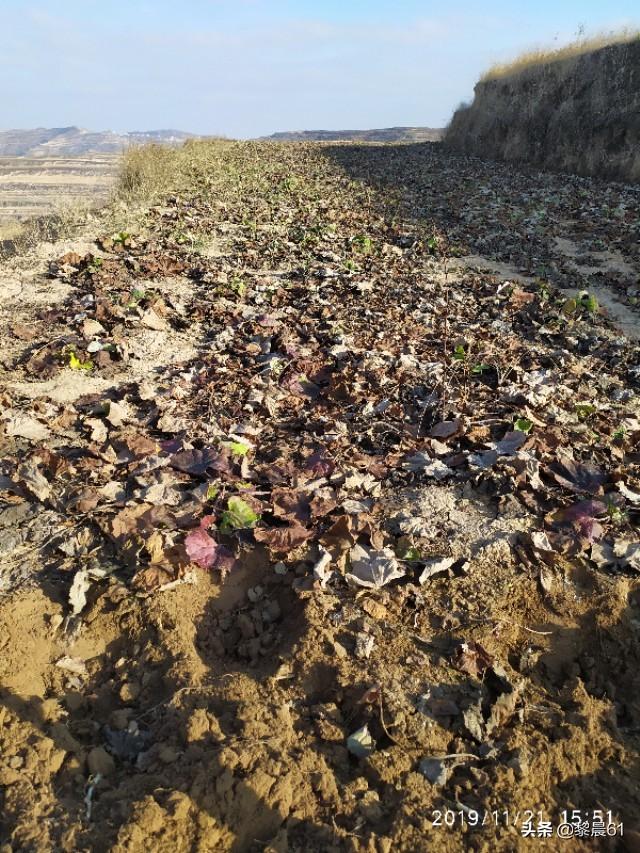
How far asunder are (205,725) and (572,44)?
22708 millimetres

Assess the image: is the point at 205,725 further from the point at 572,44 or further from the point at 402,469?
the point at 572,44

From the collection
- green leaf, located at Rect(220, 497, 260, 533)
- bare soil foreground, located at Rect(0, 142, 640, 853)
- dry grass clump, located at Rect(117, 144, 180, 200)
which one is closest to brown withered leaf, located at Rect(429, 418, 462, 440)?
bare soil foreground, located at Rect(0, 142, 640, 853)

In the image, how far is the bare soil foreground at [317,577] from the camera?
177cm

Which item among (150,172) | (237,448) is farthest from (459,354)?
(150,172)

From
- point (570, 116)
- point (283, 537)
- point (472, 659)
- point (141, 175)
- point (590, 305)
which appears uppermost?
point (570, 116)

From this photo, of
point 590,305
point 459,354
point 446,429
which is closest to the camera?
point 446,429

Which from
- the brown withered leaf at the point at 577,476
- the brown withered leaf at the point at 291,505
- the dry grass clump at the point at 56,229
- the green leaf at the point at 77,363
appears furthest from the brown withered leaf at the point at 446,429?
the dry grass clump at the point at 56,229

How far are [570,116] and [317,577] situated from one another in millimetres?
17956

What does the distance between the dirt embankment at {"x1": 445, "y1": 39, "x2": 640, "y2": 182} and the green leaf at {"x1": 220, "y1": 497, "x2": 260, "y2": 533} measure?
1325 cm

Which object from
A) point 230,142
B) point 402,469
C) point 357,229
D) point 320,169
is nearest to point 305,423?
point 402,469

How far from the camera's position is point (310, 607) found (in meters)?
2.42

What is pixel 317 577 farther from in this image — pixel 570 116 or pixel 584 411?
pixel 570 116

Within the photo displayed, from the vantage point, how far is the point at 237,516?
2.87 m

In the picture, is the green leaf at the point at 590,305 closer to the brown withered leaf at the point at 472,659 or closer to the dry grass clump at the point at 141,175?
the brown withered leaf at the point at 472,659
